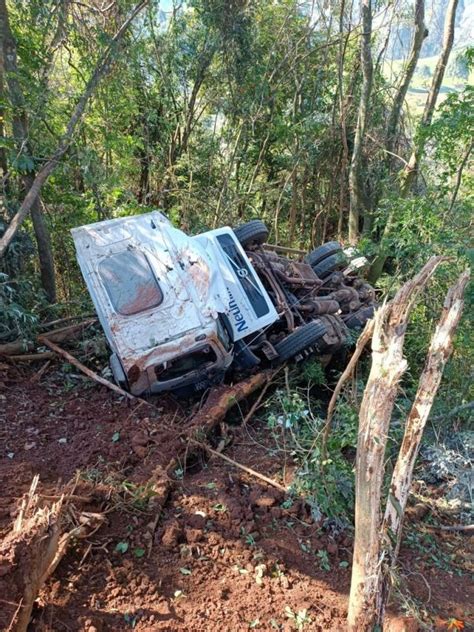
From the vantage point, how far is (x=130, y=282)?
587cm

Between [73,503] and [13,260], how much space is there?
456 centimetres

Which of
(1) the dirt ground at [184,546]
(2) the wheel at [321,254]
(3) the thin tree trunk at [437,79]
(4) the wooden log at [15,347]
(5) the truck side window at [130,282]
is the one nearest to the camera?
(1) the dirt ground at [184,546]

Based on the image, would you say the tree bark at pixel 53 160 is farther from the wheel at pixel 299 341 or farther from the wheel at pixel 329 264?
the wheel at pixel 329 264

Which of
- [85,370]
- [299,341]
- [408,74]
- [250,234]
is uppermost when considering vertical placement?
[408,74]

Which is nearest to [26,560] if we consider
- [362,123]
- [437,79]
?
[362,123]

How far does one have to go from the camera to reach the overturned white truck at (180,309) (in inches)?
222

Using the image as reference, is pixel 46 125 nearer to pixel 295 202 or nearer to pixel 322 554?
pixel 322 554

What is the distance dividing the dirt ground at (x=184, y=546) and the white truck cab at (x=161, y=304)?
25.4 inches

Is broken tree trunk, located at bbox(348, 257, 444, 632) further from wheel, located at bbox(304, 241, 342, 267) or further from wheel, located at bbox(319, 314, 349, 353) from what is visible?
wheel, located at bbox(304, 241, 342, 267)

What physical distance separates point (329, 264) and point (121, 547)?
6.38 m

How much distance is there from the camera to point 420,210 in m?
6.65

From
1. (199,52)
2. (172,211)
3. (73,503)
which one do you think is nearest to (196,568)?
(73,503)

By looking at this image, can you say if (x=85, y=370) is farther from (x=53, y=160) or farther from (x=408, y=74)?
(x=408, y=74)

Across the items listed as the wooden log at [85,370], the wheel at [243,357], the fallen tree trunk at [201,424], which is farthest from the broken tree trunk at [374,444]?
the wheel at [243,357]
